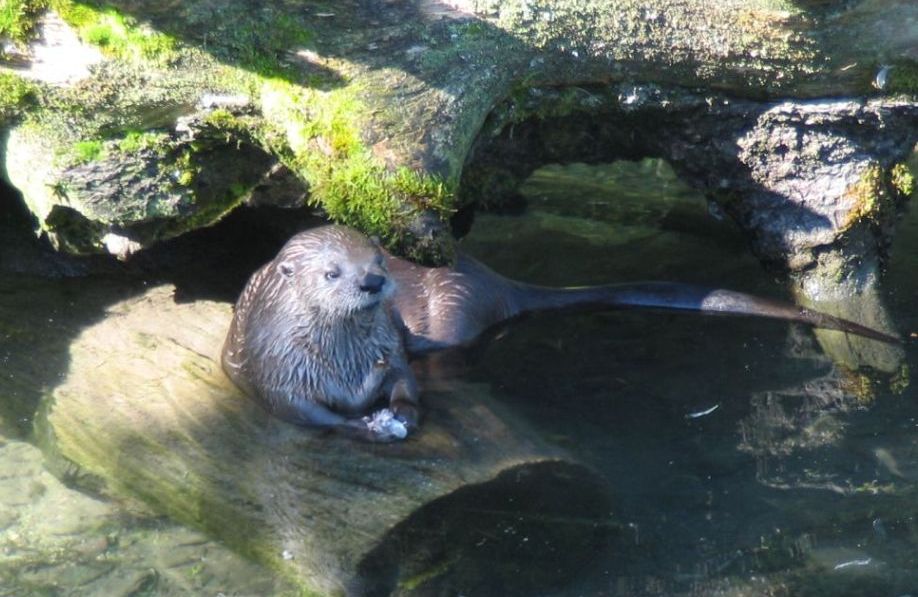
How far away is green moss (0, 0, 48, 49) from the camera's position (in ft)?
14.8

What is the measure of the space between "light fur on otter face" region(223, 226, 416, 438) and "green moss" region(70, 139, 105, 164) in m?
0.81

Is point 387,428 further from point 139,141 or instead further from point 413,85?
point 139,141

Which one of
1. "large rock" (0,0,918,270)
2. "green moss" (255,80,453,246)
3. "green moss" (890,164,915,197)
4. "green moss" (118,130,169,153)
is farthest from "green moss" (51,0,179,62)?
"green moss" (890,164,915,197)

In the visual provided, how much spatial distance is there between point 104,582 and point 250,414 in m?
1.24

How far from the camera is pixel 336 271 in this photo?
467cm

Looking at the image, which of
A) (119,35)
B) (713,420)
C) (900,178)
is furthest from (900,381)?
(119,35)

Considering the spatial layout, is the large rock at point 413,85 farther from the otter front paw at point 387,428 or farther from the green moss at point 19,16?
the otter front paw at point 387,428

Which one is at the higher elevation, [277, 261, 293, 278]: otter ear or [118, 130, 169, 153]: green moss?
[118, 130, 169, 153]: green moss

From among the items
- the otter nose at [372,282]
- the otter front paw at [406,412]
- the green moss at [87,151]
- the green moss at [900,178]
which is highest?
the green moss at [900,178]

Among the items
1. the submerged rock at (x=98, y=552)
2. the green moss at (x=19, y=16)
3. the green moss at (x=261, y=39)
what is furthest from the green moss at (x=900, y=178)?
the green moss at (x=19, y=16)

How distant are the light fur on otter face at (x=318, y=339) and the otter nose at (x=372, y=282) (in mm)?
44

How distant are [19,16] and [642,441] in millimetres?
2790

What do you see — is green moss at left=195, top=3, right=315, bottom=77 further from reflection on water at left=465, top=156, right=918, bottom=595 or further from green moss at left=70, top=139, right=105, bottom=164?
reflection on water at left=465, top=156, right=918, bottom=595

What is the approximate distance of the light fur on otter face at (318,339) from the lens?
4.72 meters
